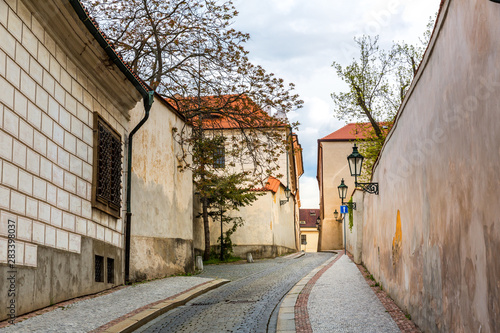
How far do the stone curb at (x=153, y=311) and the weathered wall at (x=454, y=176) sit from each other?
12.8 feet

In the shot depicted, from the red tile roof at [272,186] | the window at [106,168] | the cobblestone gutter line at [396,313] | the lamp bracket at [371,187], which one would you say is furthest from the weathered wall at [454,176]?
the red tile roof at [272,186]

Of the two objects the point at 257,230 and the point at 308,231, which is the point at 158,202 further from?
the point at 308,231

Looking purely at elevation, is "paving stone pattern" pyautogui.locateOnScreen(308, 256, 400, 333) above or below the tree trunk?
below

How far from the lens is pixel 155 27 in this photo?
18109 mm

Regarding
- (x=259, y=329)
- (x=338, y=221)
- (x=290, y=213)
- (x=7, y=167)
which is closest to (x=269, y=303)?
(x=259, y=329)

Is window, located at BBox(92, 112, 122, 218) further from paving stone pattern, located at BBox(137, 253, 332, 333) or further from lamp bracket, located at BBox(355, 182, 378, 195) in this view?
lamp bracket, located at BBox(355, 182, 378, 195)

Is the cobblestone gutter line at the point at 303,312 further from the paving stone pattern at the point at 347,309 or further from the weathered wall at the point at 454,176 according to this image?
the weathered wall at the point at 454,176

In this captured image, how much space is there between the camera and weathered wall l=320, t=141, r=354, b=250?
50.8 metres

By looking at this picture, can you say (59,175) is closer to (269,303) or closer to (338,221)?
(269,303)

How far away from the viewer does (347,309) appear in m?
9.38

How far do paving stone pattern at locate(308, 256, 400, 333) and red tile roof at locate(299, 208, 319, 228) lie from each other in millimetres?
70615

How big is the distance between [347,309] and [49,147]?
5.55 m

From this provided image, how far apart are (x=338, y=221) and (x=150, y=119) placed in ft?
120

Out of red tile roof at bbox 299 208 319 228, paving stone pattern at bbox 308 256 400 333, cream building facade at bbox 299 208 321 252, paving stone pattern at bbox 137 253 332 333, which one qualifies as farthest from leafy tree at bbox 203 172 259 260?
red tile roof at bbox 299 208 319 228
